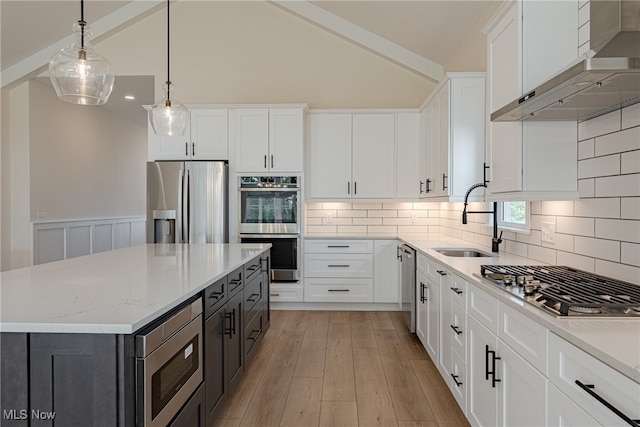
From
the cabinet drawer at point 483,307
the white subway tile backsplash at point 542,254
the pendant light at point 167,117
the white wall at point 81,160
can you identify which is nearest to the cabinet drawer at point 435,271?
the cabinet drawer at point 483,307

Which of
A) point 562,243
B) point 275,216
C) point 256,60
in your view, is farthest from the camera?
point 256,60

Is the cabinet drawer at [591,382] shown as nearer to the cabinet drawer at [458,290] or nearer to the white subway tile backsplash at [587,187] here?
the cabinet drawer at [458,290]

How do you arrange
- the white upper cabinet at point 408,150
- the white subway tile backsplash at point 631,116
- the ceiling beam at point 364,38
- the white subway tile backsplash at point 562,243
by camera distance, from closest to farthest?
the white subway tile backsplash at point 631,116 < the white subway tile backsplash at point 562,243 < the white upper cabinet at point 408,150 < the ceiling beam at point 364,38

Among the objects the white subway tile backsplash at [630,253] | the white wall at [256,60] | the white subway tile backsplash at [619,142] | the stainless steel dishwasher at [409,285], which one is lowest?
the stainless steel dishwasher at [409,285]

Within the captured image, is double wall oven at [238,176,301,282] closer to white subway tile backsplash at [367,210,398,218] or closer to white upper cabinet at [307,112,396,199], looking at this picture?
white upper cabinet at [307,112,396,199]

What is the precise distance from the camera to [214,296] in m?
1.96

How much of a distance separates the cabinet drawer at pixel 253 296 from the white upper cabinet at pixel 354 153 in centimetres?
178

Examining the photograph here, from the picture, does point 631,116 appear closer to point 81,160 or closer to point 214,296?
point 214,296

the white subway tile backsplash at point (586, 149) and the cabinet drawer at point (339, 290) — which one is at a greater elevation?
the white subway tile backsplash at point (586, 149)

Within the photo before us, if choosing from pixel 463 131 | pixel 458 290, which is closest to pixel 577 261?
pixel 458 290

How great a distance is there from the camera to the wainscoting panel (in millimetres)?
5078

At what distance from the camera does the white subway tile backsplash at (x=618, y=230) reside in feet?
5.27

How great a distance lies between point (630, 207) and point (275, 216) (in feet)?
10.9

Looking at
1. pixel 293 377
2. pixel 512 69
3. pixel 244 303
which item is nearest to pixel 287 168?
pixel 244 303
